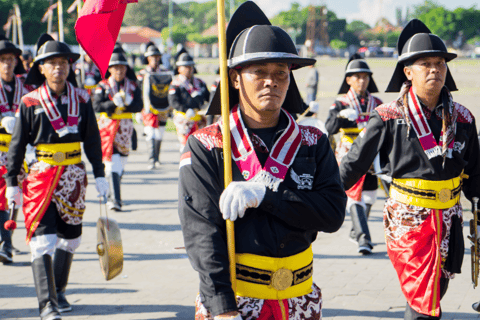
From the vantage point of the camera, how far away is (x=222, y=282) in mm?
2383

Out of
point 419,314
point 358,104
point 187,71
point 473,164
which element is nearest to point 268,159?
point 419,314

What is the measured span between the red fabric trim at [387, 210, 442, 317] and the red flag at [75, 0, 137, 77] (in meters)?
2.33

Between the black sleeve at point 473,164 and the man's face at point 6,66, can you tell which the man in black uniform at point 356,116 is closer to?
the black sleeve at point 473,164

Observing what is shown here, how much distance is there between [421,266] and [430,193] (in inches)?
19.7

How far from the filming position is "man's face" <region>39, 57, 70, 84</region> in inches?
199

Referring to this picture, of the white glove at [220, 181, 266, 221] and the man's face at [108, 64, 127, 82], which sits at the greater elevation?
the white glove at [220, 181, 266, 221]

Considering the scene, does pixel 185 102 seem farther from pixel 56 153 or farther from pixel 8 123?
pixel 56 153

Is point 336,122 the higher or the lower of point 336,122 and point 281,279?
the lower

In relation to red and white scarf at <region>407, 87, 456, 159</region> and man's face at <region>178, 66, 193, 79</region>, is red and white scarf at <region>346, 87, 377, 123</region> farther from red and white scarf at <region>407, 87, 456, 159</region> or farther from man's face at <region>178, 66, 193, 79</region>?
man's face at <region>178, 66, 193, 79</region>

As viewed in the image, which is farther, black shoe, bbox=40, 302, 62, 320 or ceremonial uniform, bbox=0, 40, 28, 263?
ceremonial uniform, bbox=0, 40, 28, 263

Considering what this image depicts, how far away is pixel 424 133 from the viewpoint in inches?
158

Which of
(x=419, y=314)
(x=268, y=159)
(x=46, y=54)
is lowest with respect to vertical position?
(x=419, y=314)

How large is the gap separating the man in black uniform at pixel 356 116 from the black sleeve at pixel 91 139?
323 centimetres

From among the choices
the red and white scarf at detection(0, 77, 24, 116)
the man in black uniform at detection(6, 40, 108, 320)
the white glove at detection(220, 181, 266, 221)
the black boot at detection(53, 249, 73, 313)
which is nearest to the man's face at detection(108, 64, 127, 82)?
the red and white scarf at detection(0, 77, 24, 116)
